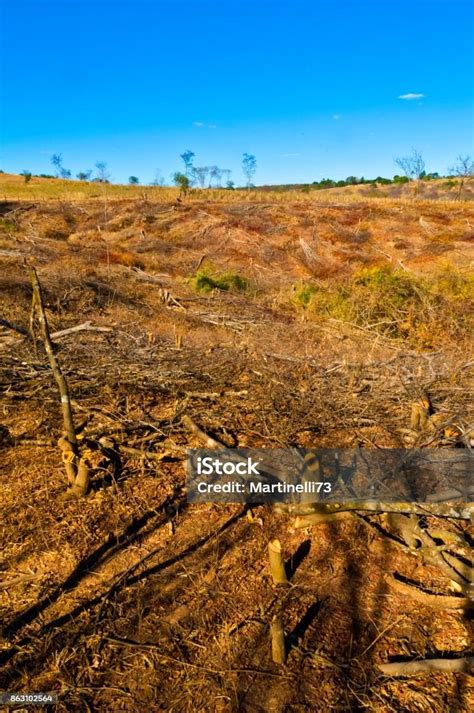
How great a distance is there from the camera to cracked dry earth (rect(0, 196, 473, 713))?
2064mm

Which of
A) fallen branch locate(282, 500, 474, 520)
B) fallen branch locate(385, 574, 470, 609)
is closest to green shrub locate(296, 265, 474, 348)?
fallen branch locate(282, 500, 474, 520)

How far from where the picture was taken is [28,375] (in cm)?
377

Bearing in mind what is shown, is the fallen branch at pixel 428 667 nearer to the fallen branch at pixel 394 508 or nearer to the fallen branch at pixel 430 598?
the fallen branch at pixel 430 598

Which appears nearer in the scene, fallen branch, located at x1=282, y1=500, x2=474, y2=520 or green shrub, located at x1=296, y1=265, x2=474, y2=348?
fallen branch, located at x1=282, y1=500, x2=474, y2=520

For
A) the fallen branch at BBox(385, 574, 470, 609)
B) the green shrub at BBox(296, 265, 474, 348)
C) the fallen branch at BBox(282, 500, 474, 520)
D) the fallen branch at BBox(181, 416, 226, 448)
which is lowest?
the fallen branch at BBox(385, 574, 470, 609)

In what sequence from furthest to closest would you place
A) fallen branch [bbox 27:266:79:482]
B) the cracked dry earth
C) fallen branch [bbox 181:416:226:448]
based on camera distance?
fallen branch [bbox 181:416:226:448] < fallen branch [bbox 27:266:79:482] < the cracked dry earth

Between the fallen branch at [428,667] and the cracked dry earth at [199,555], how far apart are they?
35 millimetres

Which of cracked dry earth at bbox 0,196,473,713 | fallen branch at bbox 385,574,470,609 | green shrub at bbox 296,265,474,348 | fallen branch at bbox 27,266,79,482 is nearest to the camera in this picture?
cracked dry earth at bbox 0,196,473,713

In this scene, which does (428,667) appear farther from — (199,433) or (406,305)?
(406,305)

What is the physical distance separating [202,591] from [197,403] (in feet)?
5.63

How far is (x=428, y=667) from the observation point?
2096mm

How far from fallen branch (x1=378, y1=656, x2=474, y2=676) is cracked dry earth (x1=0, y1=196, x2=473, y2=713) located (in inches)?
1.4

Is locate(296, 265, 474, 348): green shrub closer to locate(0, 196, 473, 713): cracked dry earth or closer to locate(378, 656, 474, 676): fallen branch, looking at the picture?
locate(0, 196, 473, 713): cracked dry earth

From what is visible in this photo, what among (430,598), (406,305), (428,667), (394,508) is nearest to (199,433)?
(394,508)
